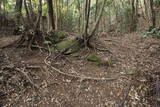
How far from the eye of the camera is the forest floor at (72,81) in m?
3.47

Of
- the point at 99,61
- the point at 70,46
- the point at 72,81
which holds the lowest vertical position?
the point at 72,81

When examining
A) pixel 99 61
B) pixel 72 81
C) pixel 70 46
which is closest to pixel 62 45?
pixel 70 46

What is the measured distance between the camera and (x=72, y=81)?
13.5 feet

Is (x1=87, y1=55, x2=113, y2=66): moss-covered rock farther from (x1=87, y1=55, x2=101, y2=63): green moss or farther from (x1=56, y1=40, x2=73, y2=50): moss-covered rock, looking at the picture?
(x1=56, y1=40, x2=73, y2=50): moss-covered rock

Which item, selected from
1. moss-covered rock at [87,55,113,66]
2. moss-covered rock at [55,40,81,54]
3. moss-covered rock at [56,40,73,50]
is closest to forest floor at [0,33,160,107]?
moss-covered rock at [87,55,113,66]

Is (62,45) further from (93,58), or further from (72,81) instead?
(72,81)

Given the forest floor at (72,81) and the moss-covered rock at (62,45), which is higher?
the moss-covered rock at (62,45)

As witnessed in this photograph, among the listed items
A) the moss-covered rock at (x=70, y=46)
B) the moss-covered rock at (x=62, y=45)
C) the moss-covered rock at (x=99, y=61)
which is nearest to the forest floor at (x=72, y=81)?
the moss-covered rock at (x=99, y=61)

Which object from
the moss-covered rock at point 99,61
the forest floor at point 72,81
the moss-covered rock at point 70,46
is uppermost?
the moss-covered rock at point 70,46

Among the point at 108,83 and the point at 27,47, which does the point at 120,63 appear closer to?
the point at 108,83

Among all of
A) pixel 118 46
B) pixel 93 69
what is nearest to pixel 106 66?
pixel 93 69

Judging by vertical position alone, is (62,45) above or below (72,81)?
above

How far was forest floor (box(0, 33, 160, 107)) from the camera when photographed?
3.47 m

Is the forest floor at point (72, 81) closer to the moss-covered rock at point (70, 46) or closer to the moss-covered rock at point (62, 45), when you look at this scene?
the moss-covered rock at point (70, 46)
